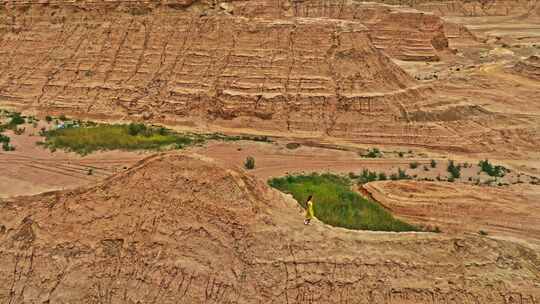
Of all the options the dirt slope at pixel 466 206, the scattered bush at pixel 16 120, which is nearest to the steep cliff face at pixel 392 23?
the scattered bush at pixel 16 120

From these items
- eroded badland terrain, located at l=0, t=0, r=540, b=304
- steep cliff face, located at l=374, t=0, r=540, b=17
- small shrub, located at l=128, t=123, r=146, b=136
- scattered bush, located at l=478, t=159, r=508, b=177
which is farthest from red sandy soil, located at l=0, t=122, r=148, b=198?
steep cliff face, located at l=374, t=0, r=540, b=17

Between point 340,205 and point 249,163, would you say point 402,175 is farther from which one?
point 249,163

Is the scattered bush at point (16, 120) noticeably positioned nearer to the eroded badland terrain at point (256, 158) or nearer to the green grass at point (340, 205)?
the eroded badland terrain at point (256, 158)

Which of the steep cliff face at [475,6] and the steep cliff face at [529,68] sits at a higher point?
the steep cliff face at [475,6]

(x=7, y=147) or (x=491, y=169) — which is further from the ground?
(x=7, y=147)

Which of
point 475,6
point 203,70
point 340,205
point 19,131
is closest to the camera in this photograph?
point 340,205

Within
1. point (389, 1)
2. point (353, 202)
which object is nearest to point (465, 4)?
point (389, 1)

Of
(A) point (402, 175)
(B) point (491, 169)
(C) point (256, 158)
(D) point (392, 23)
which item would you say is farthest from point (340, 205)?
(D) point (392, 23)

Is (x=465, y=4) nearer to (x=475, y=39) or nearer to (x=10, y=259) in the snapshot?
(x=475, y=39)
